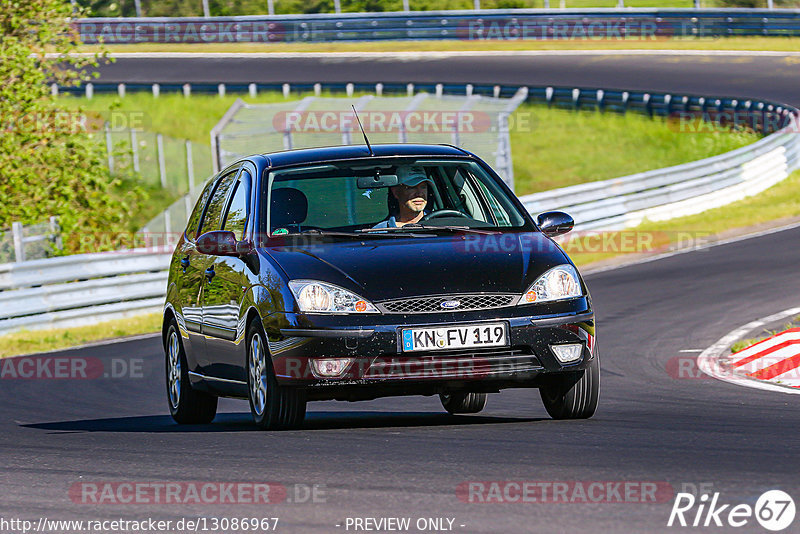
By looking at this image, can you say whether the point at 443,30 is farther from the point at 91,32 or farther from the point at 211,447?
the point at 211,447

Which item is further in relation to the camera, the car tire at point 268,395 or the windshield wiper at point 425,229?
the windshield wiper at point 425,229

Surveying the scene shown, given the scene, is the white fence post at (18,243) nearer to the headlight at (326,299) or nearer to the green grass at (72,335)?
the green grass at (72,335)

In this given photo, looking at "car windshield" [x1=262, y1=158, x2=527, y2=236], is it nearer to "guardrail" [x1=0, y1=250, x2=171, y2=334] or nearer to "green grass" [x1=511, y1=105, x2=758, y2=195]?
"guardrail" [x1=0, y1=250, x2=171, y2=334]

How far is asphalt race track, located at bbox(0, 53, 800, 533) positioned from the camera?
18.5 feet

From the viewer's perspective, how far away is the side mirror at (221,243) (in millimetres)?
8617

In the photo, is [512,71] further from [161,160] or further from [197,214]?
[197,214]

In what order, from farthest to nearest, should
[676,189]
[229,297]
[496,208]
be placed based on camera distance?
[676,189] < [496,208] < [229,297]

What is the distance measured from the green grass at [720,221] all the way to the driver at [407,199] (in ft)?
43.5

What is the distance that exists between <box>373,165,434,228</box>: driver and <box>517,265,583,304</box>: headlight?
1.16 m

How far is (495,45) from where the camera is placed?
5488 centimetres

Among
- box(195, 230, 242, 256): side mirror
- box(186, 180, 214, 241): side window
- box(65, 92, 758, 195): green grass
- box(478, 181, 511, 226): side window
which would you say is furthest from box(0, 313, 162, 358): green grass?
box(65, 92, 758, 195): green grass

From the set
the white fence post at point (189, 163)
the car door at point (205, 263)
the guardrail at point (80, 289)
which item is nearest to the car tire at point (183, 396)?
the car door at point (205, 263)

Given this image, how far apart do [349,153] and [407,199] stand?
1.68 feet

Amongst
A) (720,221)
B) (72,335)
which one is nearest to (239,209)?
(72,335)
